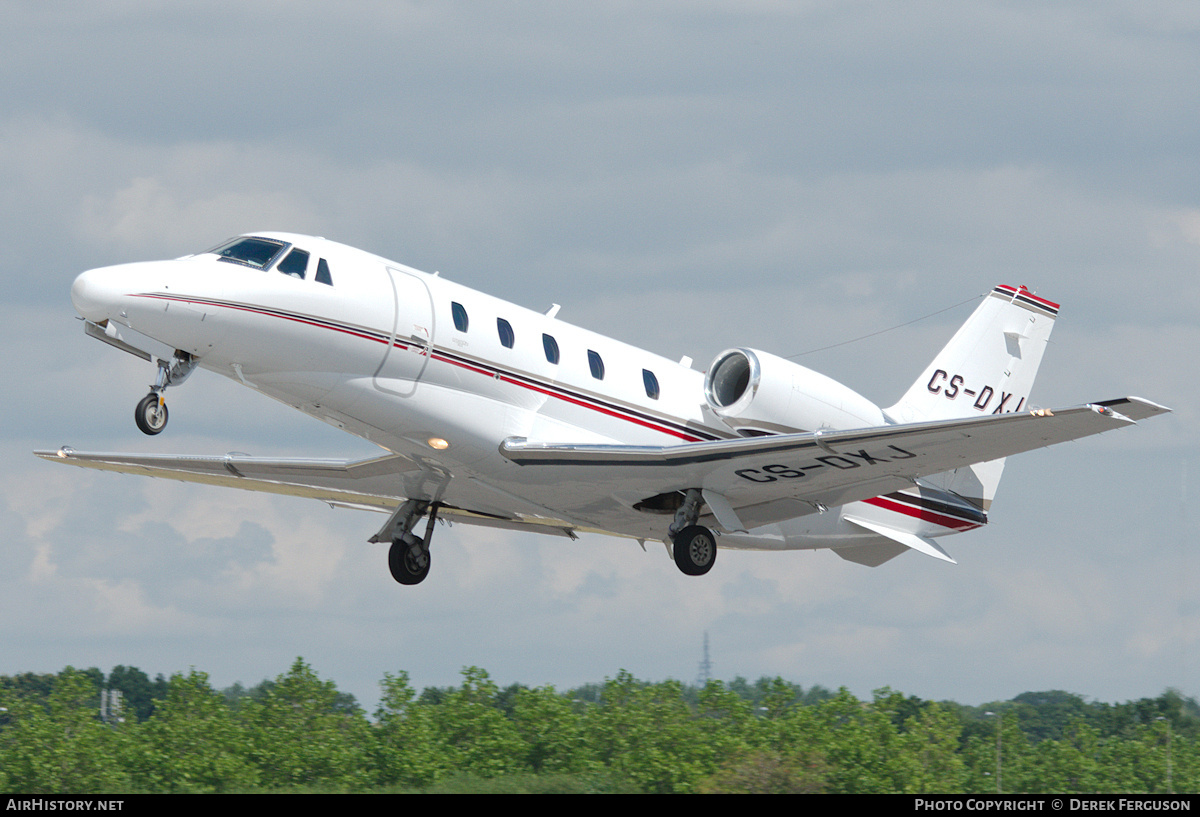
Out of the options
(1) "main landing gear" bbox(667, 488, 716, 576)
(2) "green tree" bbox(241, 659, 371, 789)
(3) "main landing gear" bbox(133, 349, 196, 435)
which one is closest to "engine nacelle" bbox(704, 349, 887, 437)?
(1) "main landing gear" bbox(667, 488, 716, 576)

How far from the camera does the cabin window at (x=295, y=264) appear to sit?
1847cm

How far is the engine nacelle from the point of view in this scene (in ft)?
70.7

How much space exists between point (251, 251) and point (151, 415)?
8.42 ft

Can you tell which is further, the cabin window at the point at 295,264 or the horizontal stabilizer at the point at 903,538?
the horizontal stabilizer at the point at 903,538

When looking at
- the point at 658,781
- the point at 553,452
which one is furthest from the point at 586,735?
the point at 553,452

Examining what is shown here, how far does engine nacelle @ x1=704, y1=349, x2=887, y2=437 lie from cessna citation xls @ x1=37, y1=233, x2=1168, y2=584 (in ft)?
0.10

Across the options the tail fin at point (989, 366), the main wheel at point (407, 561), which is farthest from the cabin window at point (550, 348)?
the tail fin at point (989, 366)

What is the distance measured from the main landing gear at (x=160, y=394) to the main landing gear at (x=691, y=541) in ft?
23.7

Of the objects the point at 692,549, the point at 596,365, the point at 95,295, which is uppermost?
the point at 596,365

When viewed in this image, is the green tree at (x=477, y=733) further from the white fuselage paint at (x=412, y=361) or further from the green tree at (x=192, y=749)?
the white fuselage paint at (x=412, y=361)

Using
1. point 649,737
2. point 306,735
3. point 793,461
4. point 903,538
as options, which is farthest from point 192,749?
point 793,461

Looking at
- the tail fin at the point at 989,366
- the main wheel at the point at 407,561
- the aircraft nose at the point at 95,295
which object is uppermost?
the tail fin at the point at 989,366

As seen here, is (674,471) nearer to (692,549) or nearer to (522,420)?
(692,549)

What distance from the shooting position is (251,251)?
730 inches
